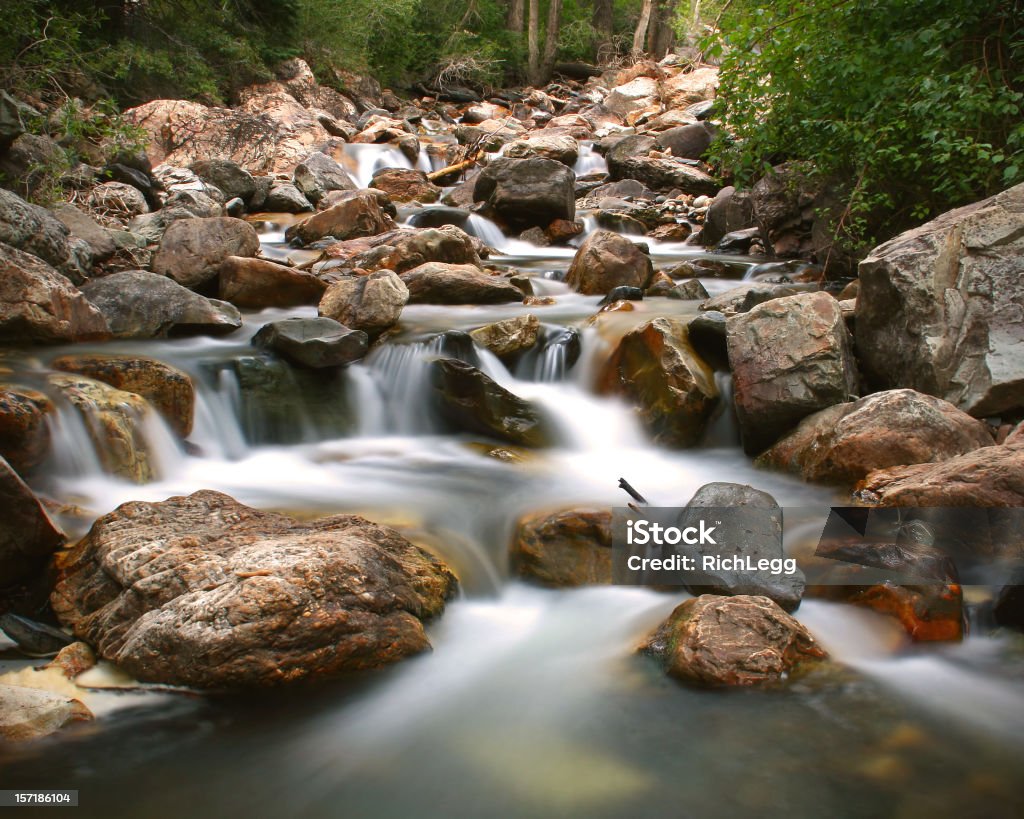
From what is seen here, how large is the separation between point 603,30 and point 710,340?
1171 inches

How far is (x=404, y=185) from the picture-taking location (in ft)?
48.0

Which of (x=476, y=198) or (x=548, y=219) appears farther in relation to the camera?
(x=476, y=198)

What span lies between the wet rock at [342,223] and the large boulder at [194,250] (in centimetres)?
250

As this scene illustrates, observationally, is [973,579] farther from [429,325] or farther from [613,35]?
[613,35]

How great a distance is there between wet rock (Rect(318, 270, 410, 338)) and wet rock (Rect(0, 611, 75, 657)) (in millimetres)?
3842

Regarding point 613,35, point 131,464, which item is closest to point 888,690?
point 131,464

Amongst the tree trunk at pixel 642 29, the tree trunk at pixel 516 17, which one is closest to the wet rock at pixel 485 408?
the tree trunk at pixel 642 29

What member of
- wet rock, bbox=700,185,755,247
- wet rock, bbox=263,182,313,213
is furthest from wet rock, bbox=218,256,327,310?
wet rock, bbox=700,185,755,247

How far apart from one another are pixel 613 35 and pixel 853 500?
31.9 m

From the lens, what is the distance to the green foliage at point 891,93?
20.1 ft

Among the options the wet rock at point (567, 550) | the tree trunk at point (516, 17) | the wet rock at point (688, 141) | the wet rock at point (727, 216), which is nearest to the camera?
the wet rock at point (567, 550)

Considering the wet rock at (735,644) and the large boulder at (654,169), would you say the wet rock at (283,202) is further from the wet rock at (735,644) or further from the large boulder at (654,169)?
the wet rock at (735,644)

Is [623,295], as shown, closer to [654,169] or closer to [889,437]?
[889,437]

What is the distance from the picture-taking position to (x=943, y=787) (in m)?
2.52
